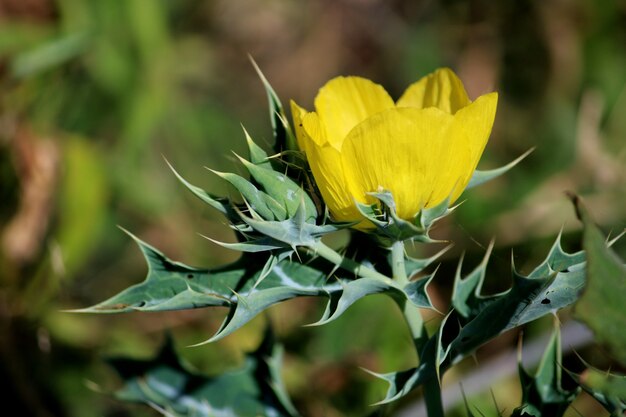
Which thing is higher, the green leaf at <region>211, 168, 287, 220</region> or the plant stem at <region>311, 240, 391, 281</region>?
the green leaf at <region>211, 168, 287, 220</region>

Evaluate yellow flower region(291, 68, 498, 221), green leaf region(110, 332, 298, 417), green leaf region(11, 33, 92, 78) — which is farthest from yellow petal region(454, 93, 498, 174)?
green leaf region(11, 33, 92, 78)

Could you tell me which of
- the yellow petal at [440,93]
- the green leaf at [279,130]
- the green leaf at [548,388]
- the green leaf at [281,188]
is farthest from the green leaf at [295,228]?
the green leaf at [548,388]

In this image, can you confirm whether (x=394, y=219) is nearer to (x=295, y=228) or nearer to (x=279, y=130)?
(x=295, y=228)

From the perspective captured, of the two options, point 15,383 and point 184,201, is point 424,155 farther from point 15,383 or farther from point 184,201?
point 184,201

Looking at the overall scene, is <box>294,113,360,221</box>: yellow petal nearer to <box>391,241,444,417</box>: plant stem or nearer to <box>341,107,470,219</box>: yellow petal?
<box>341,107,470,219</box>: yellow petal

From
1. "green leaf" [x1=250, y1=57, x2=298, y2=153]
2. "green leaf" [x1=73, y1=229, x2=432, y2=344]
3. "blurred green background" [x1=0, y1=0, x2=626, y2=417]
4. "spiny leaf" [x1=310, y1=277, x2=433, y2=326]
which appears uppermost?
"green leaf" [x1=250, y1=57, x2=298, y2=153]

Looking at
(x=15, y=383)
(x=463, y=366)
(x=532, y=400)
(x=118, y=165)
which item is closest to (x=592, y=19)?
(x=463, y=366)
